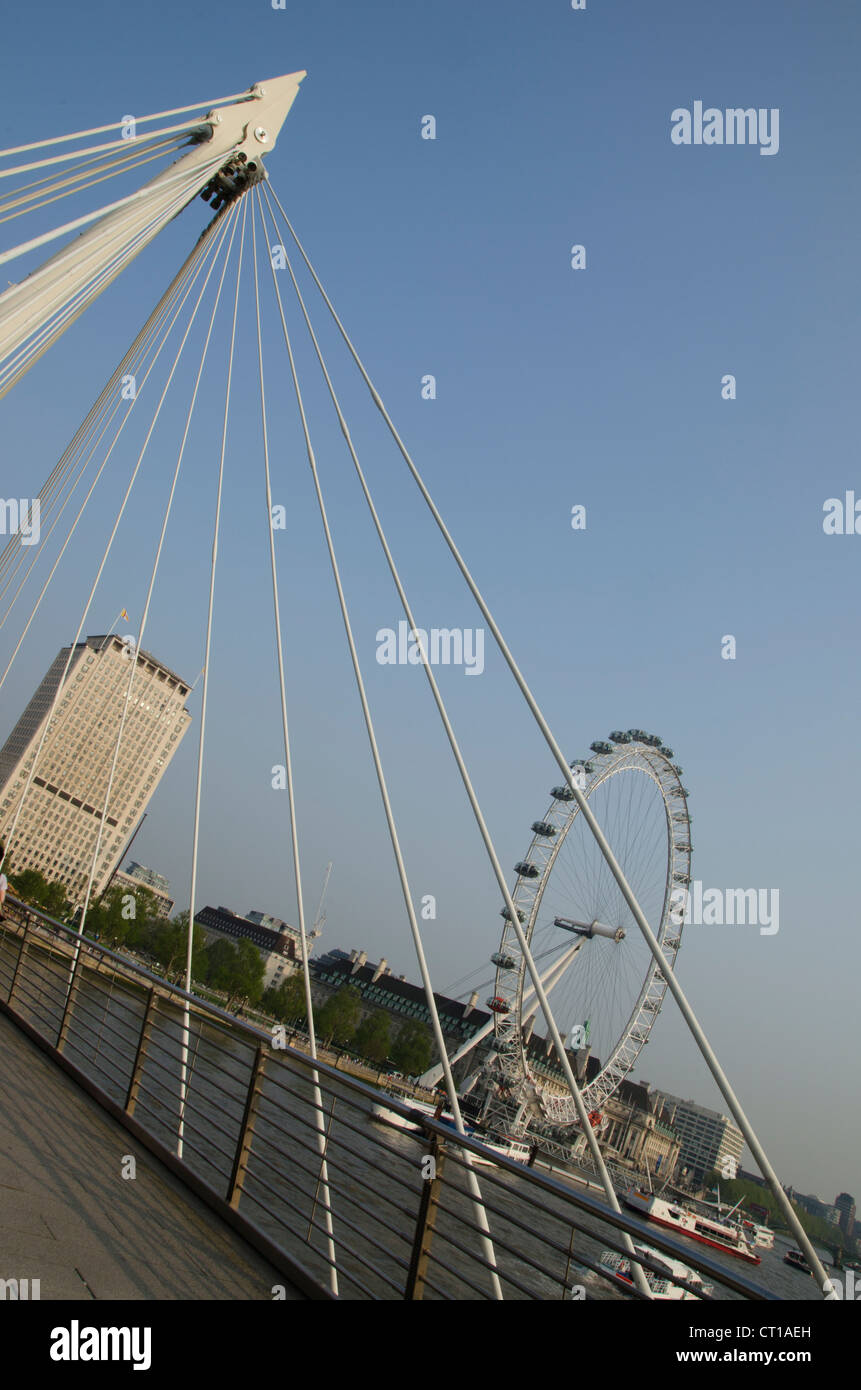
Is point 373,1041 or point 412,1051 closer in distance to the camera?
point 373,1041

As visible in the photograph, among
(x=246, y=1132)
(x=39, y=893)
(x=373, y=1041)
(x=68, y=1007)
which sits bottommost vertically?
(x=373, y=1041)

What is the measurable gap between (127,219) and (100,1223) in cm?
507

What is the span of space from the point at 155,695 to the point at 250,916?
106 meters

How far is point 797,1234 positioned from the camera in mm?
2918

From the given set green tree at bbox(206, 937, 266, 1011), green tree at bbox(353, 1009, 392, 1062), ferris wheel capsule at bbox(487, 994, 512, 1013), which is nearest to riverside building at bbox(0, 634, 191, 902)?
green tree at bbox(206, 937, 266, 1011)

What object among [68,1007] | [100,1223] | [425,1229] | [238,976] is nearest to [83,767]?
[238,976]

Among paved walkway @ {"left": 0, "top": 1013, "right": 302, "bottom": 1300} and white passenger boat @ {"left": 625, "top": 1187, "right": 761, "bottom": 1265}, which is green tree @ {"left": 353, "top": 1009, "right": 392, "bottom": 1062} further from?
paved walkway @ {"left": 0, "top": 1013, "right": 302, "bottom": 1300}

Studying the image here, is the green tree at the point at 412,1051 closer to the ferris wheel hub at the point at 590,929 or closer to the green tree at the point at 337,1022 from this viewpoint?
the green tree at the point at 337,1022

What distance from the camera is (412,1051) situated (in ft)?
225

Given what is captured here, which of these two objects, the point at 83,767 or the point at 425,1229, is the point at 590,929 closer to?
the point at 425,1229

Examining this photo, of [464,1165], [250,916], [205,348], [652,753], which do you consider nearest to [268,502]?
[205,348]

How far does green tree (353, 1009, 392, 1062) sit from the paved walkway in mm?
66243

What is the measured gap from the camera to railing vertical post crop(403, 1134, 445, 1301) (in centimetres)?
315
